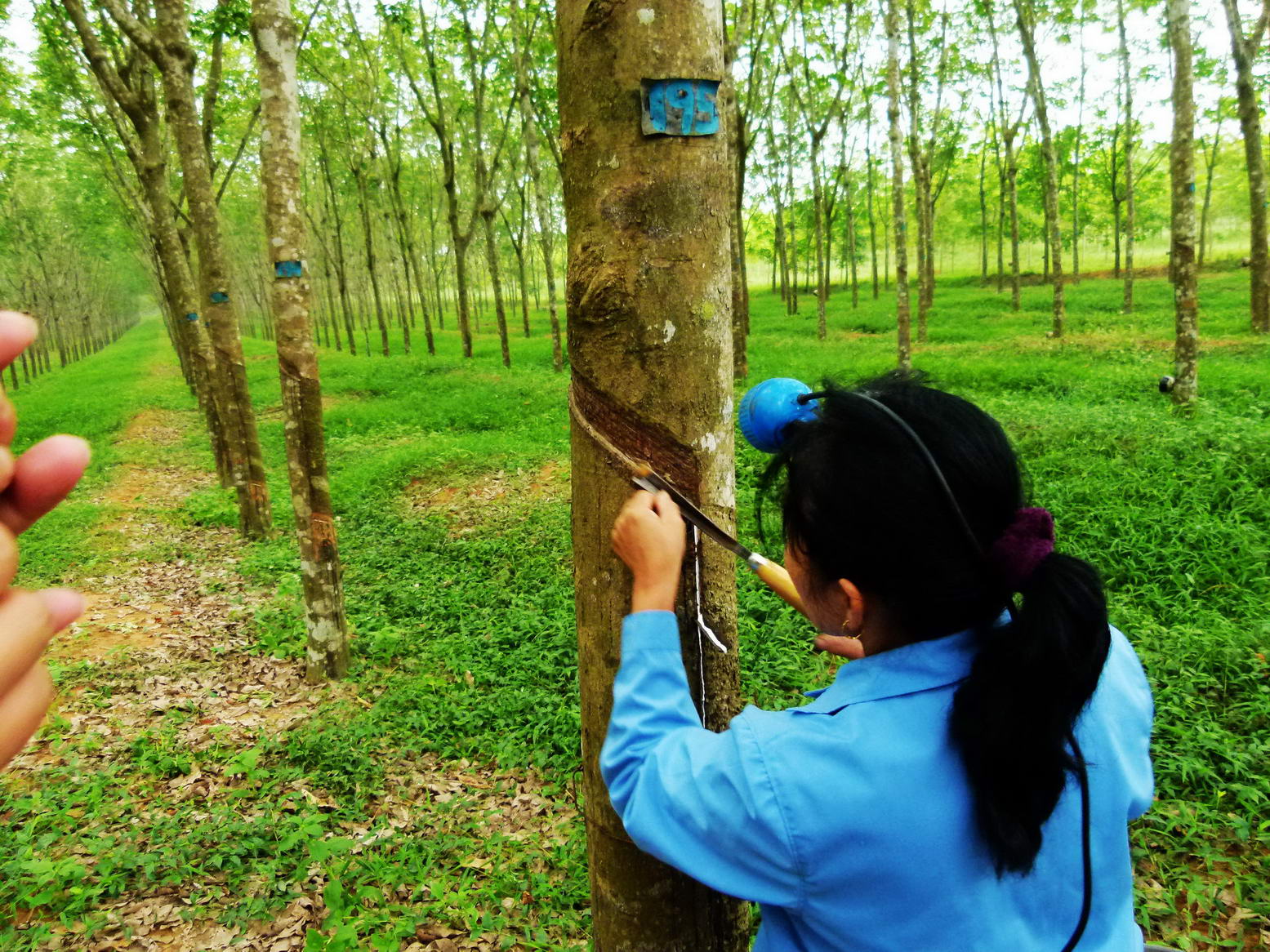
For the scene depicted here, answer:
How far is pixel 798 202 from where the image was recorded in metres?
32.7

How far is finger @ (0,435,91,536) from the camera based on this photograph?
1.94ft

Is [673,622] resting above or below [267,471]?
above

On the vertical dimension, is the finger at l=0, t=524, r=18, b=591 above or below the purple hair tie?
above

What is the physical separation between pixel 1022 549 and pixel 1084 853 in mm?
520

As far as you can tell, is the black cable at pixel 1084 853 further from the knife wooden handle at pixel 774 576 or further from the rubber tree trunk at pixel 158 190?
the rubber tree trunk at pixel 158 190

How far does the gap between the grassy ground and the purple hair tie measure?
104 inches

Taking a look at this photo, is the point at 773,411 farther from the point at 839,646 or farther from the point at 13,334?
the point at 13,334

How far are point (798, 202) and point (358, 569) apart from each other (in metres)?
31.0

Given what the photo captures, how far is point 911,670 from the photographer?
46.4 inches

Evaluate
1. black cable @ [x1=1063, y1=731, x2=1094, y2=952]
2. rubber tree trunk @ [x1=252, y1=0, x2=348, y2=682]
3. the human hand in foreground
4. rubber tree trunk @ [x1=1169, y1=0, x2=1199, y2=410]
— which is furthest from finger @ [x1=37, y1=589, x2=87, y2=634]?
rubber tree trunk @ [x1=1169, y1=0, x2=1199, y2=410]

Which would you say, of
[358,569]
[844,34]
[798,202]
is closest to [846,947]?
[358,569]

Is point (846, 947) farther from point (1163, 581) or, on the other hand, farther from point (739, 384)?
point (739, 384)

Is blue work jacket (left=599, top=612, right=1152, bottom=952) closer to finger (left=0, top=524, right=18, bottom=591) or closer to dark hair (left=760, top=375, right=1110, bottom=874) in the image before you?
dark hair (left=760, top=375, right=1110, bottom=874)

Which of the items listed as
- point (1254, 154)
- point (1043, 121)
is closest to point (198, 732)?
point (1043, 121)
